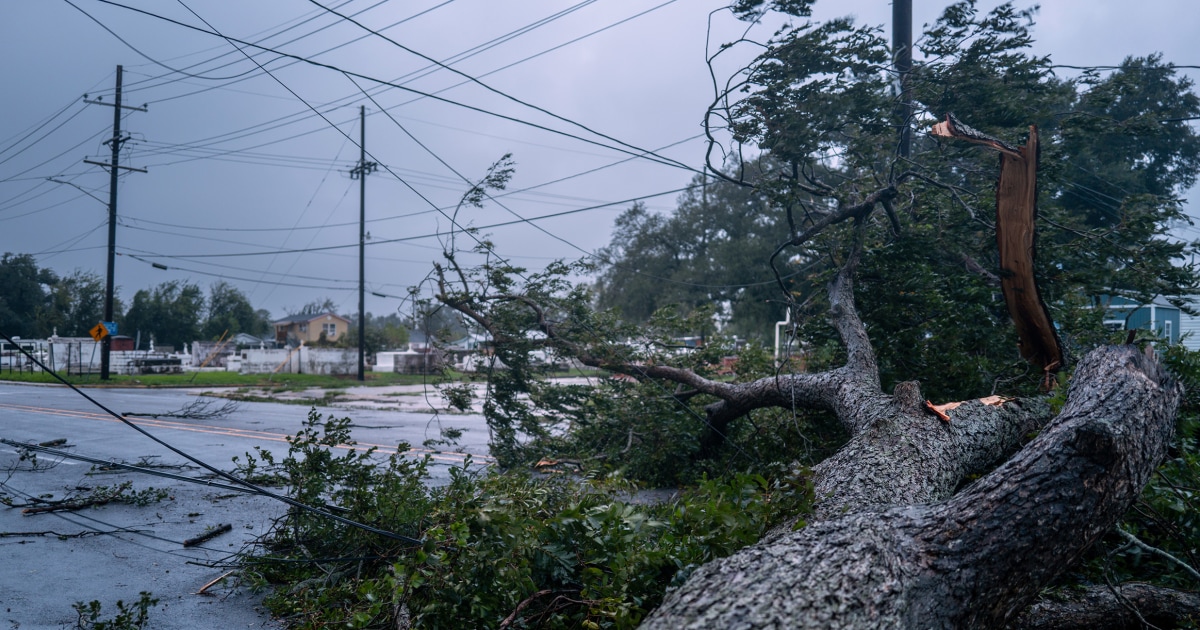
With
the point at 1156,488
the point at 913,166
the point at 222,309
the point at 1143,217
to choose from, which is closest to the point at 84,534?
the point at 1156,488

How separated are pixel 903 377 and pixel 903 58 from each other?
13.8 ft

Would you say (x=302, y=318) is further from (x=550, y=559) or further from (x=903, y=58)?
(x=550, y=559)

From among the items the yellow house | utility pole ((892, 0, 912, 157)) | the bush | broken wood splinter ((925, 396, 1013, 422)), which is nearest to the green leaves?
the bush

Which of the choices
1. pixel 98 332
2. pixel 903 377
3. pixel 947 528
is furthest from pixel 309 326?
pixel 947 528

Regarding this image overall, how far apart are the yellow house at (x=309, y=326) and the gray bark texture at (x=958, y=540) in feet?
162

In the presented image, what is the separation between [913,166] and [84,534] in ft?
26.8

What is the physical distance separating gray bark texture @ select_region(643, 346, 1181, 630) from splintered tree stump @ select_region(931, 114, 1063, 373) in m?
2.20

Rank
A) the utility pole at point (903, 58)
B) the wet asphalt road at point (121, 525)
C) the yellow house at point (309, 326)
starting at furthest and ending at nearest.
Result: the yellow house at point (309, 326) < the utility pole at point (903, 58) < the wet asphalt road at point (121, 525)

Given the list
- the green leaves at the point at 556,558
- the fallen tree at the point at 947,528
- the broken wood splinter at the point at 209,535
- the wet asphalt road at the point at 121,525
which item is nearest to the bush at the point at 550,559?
the green leaves at the point at 556,558

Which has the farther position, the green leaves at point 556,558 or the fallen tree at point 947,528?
the green leaves at point 556,558

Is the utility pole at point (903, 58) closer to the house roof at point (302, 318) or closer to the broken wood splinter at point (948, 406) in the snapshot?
the broken wood splinter at point (948, 406)

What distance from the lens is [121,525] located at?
5855mm

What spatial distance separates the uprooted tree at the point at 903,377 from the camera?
8.14ft

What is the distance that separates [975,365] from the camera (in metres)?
5.90
